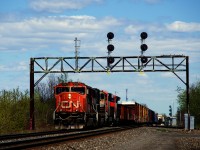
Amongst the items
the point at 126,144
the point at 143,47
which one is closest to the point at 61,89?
the point at 143,47

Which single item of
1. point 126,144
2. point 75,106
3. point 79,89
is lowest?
point 126,144

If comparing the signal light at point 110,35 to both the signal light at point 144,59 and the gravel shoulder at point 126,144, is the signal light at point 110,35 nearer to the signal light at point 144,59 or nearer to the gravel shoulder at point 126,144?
the signal light at point 144,59

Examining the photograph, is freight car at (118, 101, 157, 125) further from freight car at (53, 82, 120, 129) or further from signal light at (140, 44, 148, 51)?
freight car at (53, 82, 120, 129)

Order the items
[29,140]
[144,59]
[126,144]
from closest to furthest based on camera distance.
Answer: [29,140]
[126,144]
[144,59]

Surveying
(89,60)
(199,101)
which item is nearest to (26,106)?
(89,60)

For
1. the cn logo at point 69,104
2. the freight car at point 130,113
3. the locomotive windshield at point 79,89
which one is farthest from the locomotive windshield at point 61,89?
the freight car at point 130,113

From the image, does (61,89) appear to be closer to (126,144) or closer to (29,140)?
(126,144)

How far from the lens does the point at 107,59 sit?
46.3 m

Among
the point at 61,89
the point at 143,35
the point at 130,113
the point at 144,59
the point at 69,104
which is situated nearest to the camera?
the point at 69,104

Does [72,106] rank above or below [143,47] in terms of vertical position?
below

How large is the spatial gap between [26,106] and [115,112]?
11.5 metres

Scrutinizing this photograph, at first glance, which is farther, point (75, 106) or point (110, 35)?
point (110, 35)

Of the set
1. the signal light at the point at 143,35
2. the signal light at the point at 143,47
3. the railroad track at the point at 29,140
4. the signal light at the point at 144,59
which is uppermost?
the signal light at the point at 143,35

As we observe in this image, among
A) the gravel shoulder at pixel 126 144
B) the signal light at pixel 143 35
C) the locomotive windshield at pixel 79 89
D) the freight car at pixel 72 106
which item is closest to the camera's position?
the gravel shoulder at pixel 126 144
